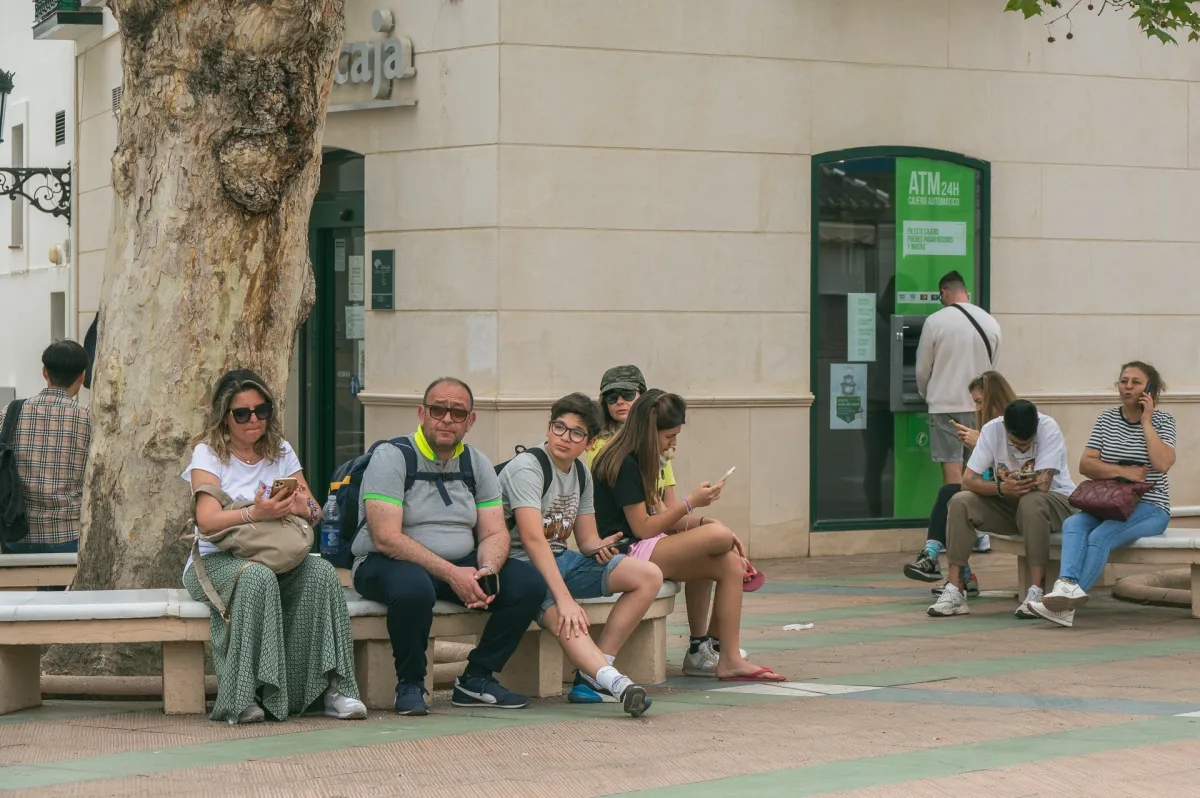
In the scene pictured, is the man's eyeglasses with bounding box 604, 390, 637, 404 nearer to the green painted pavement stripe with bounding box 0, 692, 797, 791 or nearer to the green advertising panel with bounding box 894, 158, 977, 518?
the green painted pavement stripe with bounding box 0, 692, 797, 791

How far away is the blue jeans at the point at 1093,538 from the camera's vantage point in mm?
10297

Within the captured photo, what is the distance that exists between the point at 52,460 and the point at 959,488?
6.04 metres

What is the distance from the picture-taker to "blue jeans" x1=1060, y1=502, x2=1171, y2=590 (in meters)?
10.3

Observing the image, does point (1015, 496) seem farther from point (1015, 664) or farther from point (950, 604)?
point (1015, 664)

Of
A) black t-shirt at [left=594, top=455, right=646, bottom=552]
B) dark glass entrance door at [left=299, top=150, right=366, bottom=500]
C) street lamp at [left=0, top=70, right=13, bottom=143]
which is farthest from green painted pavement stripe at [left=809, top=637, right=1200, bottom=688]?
street lamp at [left=0, top=70, right=13, bottom=143]

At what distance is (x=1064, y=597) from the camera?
10.2m

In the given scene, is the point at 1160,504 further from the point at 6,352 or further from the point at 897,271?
the point at 6,352

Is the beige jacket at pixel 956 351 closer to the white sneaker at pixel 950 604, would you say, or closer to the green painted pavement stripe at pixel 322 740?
the white sneaker at pixel 950 604

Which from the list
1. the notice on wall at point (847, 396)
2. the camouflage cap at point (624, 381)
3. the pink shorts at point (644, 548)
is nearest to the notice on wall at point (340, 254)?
the notice on wall at point (847, 396)

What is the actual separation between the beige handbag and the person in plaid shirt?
2578 millimetres

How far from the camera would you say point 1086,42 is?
14922 millimetres

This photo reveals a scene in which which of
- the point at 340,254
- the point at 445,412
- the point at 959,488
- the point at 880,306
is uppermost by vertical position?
the point at 340,254

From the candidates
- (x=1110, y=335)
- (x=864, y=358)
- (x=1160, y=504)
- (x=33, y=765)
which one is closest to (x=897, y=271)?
(x=864, y=358)

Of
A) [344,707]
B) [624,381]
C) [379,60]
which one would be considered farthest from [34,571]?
[379,60]
